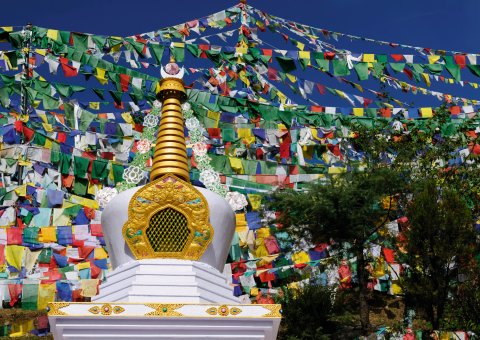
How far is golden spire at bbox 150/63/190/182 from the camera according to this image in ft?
36.4

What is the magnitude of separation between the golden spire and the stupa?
2cm

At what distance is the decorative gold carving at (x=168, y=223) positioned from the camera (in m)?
10.3

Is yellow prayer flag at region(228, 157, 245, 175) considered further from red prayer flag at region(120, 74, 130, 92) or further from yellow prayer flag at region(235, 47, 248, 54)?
yellow prayer flag at region(235, 47, 248, 54)

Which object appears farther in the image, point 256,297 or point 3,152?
point 3,152

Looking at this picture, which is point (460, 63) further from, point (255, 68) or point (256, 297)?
point (256, 297)

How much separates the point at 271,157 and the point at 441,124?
6572 mm

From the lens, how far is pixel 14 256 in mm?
17703

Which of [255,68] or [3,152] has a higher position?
[255,68]

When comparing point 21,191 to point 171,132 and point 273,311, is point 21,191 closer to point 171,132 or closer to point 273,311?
point 171,132

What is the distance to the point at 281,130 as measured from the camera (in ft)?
75.2

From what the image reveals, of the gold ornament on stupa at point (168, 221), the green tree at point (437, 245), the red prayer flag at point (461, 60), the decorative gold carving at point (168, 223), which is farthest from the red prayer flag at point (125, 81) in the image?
the decorative gold carving at point (168, 223)

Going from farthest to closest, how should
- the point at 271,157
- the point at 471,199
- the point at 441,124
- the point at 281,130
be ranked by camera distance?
the point at 271,157
the point at 281,130
the point at 441,124
the point at 471,199

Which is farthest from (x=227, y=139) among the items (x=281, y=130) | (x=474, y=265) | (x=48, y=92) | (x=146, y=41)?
(x=474, y=265)

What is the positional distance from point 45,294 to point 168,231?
6864 millimetres
